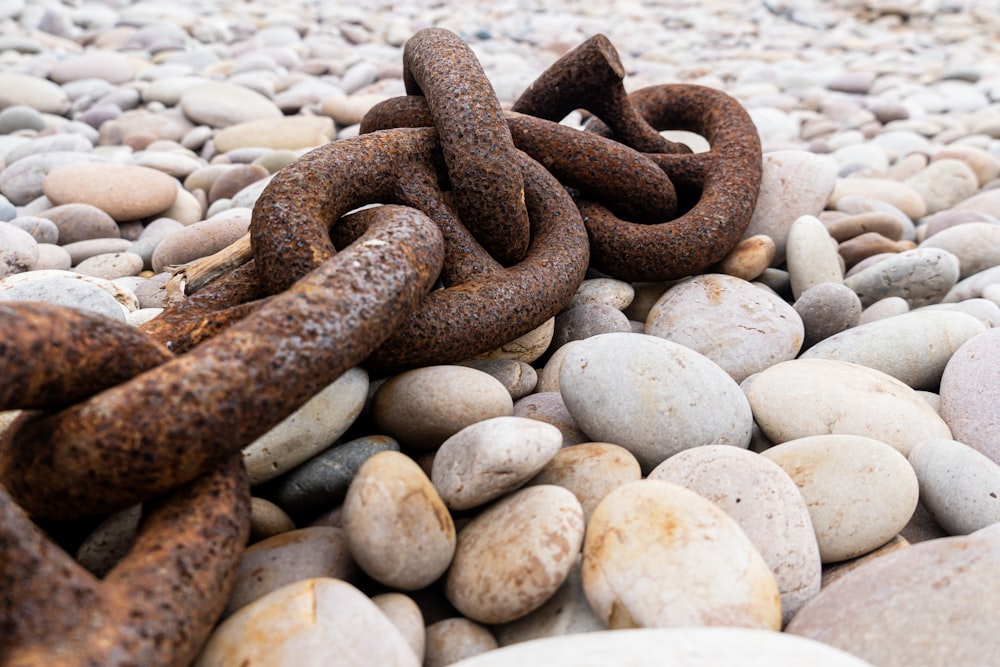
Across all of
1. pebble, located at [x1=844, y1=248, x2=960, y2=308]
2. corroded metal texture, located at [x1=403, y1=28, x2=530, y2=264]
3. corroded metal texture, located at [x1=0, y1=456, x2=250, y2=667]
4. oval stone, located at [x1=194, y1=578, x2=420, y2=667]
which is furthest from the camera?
pebble, located at [x1=844, y1=248, x2=960, y2=308]

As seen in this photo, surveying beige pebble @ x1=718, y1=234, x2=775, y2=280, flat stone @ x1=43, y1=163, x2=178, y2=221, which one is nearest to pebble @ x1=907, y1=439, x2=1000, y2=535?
beige pebble @ x1=718, y1=234, x2=775, y2=280

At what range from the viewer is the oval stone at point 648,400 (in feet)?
7.17

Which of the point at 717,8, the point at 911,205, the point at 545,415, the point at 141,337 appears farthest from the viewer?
the point at 717,8

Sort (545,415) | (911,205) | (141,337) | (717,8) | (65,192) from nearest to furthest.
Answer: (141,337) → (545,415) → (65,192) → (911,205) → (717,8)

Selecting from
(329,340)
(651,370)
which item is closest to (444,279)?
(651,370)

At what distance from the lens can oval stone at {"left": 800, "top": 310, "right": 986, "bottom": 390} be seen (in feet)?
9.09

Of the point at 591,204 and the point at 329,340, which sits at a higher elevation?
the point at 329,340

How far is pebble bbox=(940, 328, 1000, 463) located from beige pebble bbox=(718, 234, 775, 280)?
0.78 m

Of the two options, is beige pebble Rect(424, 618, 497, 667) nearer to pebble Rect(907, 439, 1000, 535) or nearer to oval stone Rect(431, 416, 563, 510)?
oval stone Rect(431, 416, 563, 510)

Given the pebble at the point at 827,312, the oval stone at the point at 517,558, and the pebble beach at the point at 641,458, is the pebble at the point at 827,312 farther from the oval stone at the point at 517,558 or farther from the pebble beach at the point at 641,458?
the oval stone at the point at 517,558

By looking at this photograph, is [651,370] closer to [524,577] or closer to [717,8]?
[524,577]

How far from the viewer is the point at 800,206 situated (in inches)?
140

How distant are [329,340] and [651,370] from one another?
3.30 ft

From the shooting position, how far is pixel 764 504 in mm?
1884
